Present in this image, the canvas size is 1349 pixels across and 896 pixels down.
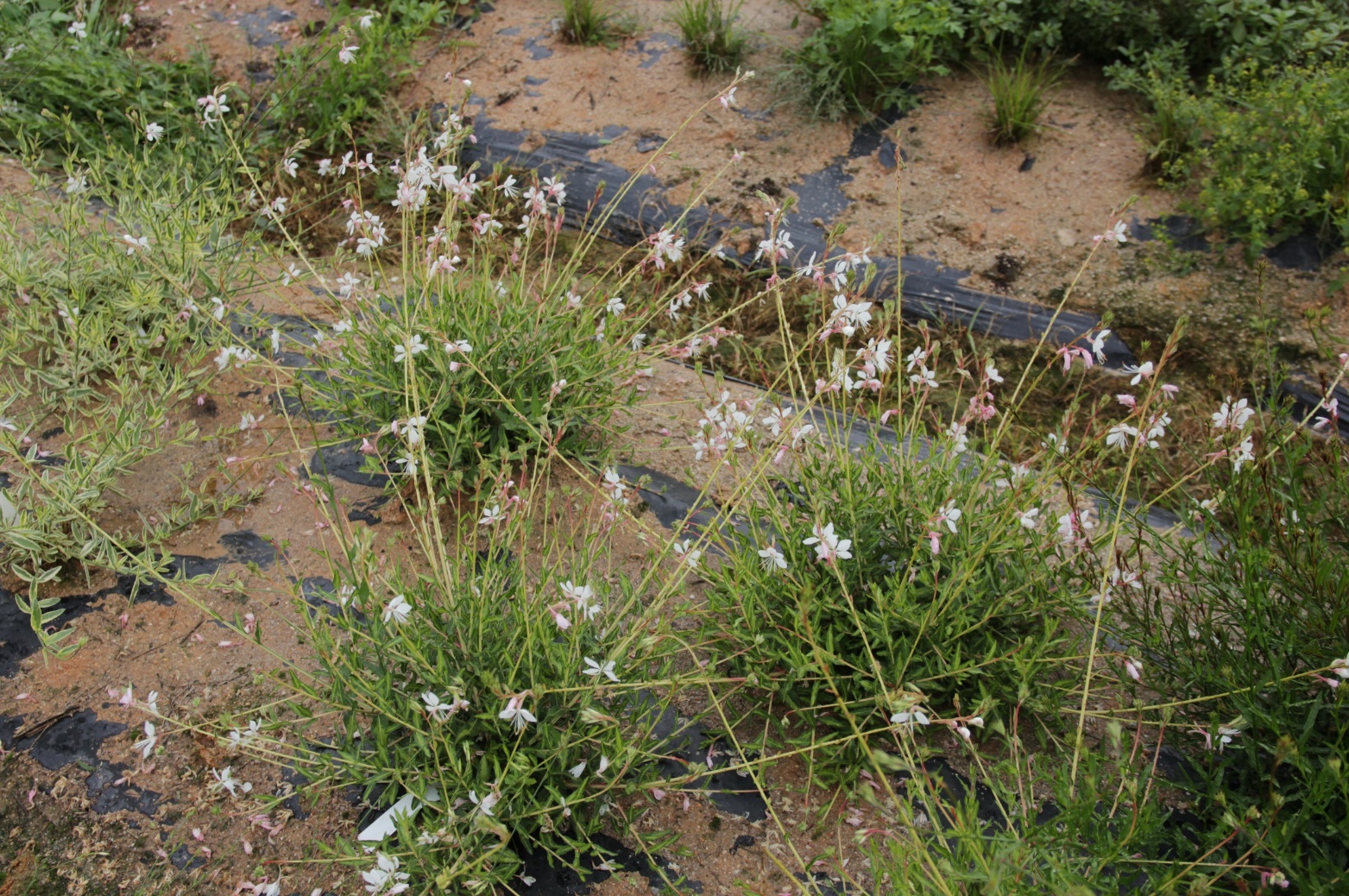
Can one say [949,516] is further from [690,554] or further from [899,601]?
[690,554]

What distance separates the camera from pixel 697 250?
438 cm

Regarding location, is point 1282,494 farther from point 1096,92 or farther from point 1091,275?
point 1096,92

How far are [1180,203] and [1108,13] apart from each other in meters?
1.13

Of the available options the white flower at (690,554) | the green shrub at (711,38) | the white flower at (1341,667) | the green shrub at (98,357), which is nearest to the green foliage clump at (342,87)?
the green shrub at (98,357)

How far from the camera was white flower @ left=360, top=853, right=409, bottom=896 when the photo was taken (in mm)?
1761

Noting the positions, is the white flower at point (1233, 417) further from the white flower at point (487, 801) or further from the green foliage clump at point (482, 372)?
the white flower at point (487, 801)

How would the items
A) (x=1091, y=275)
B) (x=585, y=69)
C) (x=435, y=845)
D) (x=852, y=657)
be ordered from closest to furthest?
(x=435, y=845) < (x=852, y=657) < (x=1091, y=275) < (x=585, y=69)

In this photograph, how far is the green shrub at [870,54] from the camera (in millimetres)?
4602

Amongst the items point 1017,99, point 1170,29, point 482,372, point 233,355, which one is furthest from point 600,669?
point 1170,29

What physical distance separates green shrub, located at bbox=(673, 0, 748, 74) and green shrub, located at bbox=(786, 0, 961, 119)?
1.08ft

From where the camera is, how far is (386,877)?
5.77 ft

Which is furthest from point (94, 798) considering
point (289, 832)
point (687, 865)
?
point (687, 865)

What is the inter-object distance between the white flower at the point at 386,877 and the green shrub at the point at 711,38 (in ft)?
14.3

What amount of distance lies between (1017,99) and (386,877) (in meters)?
4.26
